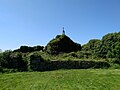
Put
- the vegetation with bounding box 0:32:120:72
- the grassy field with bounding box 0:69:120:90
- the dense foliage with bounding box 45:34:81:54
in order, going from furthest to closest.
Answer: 1. the dense foliage with bounding box 45:34:81:54
2. the vegetation with bounding box 0:32:120:72
3. the grassy field with bounding box 0:69:120:90

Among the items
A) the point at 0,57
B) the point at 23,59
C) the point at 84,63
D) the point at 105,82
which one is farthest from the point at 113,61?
the point at 105,82

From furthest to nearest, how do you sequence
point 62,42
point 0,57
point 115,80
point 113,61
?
point 62,42 < point 113,61 < point 0,57 < point 115,80

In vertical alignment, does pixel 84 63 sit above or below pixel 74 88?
above

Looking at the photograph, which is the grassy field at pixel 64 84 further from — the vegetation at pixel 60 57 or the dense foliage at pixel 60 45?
the dense foliage at pixel 60 45

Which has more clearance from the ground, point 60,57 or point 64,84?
point 60,57

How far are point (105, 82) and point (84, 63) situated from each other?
1620 centimetres

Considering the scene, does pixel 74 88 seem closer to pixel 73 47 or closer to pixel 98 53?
pixel 98 53

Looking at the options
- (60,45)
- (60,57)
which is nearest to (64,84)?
(60,57)

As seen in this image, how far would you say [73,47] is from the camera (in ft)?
203

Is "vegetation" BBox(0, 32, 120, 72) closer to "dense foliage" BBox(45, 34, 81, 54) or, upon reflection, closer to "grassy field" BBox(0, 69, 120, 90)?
"dense foliage" BBox(45, 34, 81, 54)

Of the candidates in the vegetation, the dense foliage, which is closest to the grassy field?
the vegetation

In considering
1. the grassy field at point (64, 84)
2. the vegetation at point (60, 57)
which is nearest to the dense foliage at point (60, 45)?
the vegetation at point (60, 57)

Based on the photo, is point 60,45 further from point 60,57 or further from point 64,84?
point 64,84

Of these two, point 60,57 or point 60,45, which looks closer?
point 60,57
